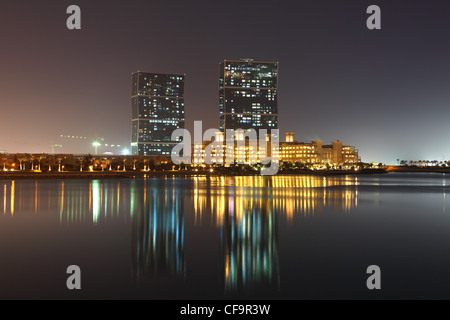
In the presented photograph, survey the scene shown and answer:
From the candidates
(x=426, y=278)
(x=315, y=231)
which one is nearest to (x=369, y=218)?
(x=315, y=231)

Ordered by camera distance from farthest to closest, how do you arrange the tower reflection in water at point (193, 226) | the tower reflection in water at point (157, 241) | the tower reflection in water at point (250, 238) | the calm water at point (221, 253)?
the tower reflection in water at point (157, 241), the tower reflection in water at point (193, 226), the tower reflection in water at point (250, 238), the calm water at point (221, 253)

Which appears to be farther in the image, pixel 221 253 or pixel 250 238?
pixel 250 238

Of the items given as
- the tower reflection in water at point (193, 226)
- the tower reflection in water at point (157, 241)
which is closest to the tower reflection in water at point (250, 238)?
the tower reflection in water at point (193, 226)

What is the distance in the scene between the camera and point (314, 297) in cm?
930

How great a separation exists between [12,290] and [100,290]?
182 centimetres

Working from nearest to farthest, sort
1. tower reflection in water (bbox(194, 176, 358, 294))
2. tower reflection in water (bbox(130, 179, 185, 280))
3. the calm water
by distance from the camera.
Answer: the calm water < tower reflection in water (bbox(194, 176, 358, 294)) < tower reflection in water (bbox(130, 179, 185, 280))

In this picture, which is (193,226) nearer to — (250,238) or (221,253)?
(250,238)

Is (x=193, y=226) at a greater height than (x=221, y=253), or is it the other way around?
(x=193, y=226)

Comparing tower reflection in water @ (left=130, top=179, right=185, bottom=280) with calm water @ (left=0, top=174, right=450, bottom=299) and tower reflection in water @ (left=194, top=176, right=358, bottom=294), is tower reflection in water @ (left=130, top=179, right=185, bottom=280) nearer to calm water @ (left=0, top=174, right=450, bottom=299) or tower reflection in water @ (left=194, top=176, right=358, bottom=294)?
calm water @ (left=0, top=174, right=450, bottom=299)

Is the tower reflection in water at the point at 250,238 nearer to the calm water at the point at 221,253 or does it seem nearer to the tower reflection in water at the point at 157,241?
the calm water at the point at 221,253

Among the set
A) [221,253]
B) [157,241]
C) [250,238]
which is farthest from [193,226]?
[221,253]

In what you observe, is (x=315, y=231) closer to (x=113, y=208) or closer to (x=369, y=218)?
(x=369, y=218)

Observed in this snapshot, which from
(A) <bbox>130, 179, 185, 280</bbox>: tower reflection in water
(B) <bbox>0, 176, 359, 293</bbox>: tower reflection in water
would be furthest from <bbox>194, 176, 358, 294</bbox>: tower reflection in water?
(A) <bbox>130, 179, 185, 280</bbox>: tower reflection in water
